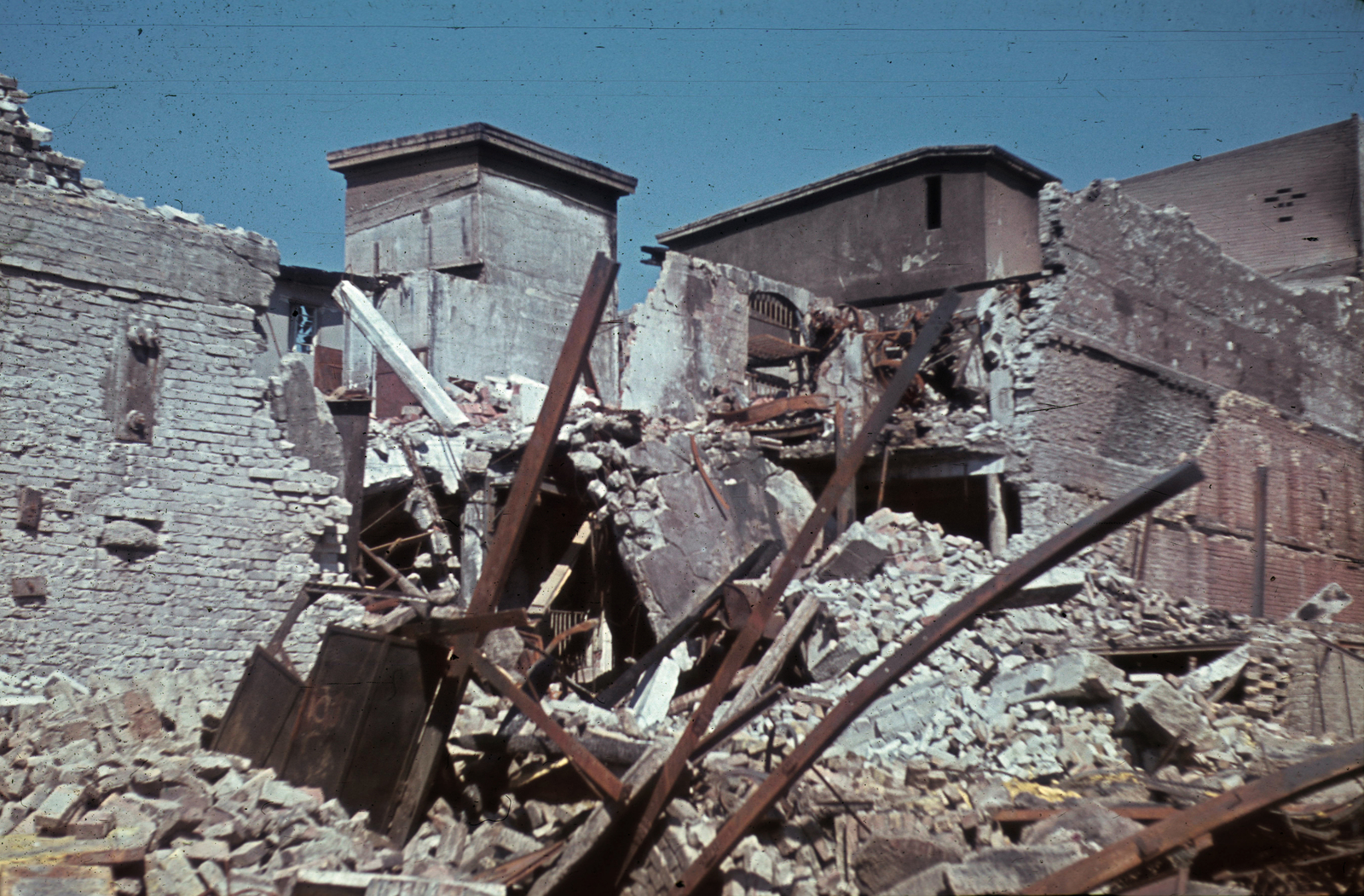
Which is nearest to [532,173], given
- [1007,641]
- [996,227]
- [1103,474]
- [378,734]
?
[996,227]

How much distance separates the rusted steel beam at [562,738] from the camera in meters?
4.45

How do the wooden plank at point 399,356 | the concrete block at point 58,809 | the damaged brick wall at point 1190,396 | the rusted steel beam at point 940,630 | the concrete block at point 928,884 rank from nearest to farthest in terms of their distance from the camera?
the rusted steel beam at point 940,630
the concrete block at point 928,884
the concrete block at point 58,809
the damaged brick wall at point 1190,396
the wooden plank at point 399,356

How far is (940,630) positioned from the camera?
400 centimetres

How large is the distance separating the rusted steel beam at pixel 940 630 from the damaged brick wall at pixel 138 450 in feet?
17.3

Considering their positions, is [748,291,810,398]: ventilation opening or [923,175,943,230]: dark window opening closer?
[748,291,810,398]: ventilation opening

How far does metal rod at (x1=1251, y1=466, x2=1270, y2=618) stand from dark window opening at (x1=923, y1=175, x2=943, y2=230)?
673 centimetres

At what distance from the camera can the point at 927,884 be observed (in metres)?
4.15

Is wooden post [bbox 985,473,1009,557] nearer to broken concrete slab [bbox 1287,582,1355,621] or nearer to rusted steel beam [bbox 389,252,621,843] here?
broken concrete slab [bbox 1287,582,1355,621]


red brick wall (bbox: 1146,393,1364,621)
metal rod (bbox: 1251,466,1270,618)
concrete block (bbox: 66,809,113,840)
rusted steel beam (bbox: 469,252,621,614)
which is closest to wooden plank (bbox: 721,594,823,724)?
rusted steel beam (bbox: 469,252,621,614)

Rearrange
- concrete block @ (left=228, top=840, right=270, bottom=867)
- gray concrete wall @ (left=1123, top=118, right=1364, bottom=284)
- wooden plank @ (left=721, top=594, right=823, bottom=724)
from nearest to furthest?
concrete block @ (left=228, top=840, right=270, bottom=867) → wooden plank @ (left=721, top=594, right=823, bottom=724) → gray concrete wall @ (left=1123, top=118, right=1364, bottom=284)

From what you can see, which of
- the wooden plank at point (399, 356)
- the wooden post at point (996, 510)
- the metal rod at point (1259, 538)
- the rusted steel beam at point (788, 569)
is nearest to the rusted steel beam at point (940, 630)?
the rusted steel beam at point (788, 569)

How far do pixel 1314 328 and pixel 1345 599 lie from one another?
5.28 metres

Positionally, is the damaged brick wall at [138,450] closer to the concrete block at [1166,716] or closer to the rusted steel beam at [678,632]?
the rusted steel beam at [678,632]

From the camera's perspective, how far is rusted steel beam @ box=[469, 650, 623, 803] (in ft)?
14.6
